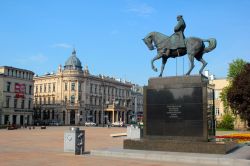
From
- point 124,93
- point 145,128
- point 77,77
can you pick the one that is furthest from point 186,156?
point 124,93

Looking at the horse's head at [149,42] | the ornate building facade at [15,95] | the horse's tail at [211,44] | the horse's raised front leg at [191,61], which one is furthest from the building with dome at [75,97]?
the horse's tail at [211,44]

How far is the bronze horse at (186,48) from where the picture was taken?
20375mm

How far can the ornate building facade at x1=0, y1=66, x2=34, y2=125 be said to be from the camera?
93188 mm

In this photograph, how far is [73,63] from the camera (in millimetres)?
129875

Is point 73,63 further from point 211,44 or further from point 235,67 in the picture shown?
point 211,44

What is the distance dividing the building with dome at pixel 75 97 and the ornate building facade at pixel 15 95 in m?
13.5

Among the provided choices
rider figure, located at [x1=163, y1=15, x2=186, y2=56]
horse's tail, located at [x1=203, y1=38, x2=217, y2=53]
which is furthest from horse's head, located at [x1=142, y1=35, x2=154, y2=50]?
horse's tail, located at [x1=203, y1=38, x2=217, y2=53]

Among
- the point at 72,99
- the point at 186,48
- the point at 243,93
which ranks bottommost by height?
the point at 243,93

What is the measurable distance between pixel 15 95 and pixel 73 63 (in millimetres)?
36108

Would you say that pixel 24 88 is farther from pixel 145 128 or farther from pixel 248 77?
pixel 145 128

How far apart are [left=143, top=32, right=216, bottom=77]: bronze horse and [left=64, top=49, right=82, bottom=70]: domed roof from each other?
107941 millimetres

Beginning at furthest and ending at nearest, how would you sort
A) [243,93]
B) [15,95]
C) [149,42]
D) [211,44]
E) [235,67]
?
[15,95], [235,67], [243,93], [149,42], [211,44]

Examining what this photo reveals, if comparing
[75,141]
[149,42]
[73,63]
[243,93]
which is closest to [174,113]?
[149,42]

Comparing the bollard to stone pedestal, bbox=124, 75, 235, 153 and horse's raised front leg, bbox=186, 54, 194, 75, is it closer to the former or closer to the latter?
stone pedestal, bbox=124, 75, 235, 153
